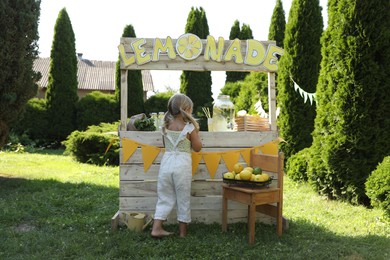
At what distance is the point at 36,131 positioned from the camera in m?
16.4

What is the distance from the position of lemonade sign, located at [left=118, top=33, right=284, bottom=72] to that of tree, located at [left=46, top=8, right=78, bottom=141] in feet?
41.2

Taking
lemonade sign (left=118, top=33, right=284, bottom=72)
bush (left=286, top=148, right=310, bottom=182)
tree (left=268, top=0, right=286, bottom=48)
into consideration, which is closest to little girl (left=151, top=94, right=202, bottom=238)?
lemonade sign (left=118, top=33, right=284, bottom=72)

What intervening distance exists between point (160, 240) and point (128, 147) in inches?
47.5

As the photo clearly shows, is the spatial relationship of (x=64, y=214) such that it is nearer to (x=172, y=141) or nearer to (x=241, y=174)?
(x=172, y=141)

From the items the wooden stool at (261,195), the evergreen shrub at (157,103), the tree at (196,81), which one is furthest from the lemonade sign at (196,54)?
the evergreen shrub at (157,103)

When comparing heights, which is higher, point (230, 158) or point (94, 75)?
point (94, 75)

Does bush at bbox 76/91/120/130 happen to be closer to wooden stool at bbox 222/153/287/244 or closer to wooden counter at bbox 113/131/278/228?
wooden counter at bbox 113/131/278/228

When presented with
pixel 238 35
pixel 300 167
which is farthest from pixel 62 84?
pixel 300 167

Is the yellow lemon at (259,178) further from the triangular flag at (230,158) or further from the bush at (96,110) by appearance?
the bush at (96,110)

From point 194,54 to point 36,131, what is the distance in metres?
13.2

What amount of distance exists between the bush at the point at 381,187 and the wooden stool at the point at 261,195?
1.59 m

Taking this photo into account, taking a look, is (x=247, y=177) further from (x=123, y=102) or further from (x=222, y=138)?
(x=123, y=102)

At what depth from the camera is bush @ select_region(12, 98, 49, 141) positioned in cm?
1628

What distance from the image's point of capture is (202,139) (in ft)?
16.5
